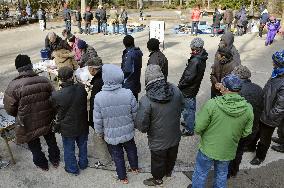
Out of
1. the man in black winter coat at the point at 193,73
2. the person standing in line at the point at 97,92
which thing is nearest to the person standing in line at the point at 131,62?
the man in black winter coat at the point at 193,73

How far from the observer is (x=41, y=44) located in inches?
603

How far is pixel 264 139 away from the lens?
17.0ft

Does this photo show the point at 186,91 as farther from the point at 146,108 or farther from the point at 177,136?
the point at 146,108

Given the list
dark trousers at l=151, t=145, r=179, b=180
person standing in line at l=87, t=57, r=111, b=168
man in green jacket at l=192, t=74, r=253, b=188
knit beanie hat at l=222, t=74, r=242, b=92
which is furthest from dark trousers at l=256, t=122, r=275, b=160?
person standing in line at l=87, t=57, r=111, b=168

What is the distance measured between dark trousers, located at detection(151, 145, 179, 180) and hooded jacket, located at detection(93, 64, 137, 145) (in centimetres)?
46

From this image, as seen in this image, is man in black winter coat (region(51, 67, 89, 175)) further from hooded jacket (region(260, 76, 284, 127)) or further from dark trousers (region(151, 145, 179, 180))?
hooded jacket (region(260, 76, 284, 127))

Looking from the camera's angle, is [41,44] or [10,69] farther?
[41,44]

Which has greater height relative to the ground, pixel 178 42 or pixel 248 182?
pixel 178 42

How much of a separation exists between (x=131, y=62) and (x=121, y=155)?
6.95 feet

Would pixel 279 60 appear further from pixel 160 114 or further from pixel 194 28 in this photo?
pixel 194 28

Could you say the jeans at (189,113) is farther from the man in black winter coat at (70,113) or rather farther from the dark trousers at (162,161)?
the man in black winter coat at (70,113)

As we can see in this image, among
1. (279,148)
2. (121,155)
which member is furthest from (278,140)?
(121,155)

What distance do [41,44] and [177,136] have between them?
491 inches

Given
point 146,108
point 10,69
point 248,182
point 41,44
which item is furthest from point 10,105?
A: point 41,44
